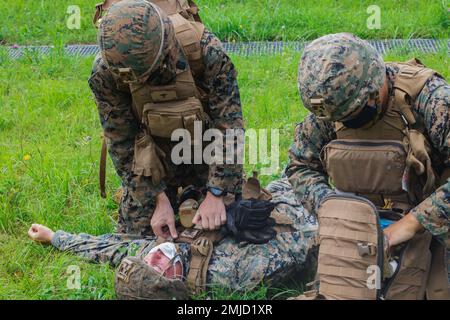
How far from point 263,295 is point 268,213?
18.5 inches

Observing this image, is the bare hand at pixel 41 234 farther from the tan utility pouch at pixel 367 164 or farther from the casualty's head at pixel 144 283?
the tan utility pouch at pixel 367 164

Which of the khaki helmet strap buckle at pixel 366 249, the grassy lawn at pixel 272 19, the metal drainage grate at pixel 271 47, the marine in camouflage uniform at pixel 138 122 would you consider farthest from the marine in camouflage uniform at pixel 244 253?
the grassy lawn at pixel 272 19

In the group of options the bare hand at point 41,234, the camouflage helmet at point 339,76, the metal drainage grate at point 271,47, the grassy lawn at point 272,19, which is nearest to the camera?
the camouflage helmet at point 339,76

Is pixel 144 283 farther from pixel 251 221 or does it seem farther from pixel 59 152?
pixel 59 152

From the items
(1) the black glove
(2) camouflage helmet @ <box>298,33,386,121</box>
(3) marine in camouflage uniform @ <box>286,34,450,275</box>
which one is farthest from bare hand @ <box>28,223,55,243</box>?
(2) camouflage helmet @ <box>298,33,386,121</box>

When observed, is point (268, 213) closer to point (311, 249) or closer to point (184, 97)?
point (311, 249)

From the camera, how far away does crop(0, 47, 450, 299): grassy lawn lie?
14.3 feet

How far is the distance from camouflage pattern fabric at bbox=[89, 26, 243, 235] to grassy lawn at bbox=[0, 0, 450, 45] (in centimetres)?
372

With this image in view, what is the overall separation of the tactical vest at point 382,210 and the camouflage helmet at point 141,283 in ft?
2.42

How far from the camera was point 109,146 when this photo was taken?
14.8ft

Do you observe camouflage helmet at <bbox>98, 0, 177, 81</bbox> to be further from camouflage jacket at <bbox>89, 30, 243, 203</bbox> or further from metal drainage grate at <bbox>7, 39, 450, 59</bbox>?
metal drainage grate at <bbox>7, 39, 450, 59</bbox>

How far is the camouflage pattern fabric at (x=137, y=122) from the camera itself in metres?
4.25

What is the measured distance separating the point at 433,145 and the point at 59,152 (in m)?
3.23

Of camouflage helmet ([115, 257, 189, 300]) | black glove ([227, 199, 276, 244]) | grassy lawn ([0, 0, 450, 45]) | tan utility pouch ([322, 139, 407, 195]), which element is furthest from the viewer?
grassy lawn ([0, 0, 450, 45])
